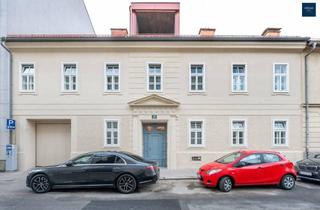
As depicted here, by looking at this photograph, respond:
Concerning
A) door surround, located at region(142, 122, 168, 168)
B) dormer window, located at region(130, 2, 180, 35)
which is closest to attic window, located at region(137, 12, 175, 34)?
dormer window, located at region(130, 2, 180, 35)

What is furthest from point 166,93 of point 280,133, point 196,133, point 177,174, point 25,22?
point 25,22

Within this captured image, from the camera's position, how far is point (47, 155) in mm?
13141

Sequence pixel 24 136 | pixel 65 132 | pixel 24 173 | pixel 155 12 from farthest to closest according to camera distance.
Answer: pixel 155 12, pixel 65 132, pixel 24 136, pixel 24 173

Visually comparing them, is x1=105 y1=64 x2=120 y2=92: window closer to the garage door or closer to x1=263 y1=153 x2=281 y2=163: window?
the garage door

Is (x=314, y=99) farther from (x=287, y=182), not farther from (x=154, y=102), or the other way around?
(x=154, y=102)

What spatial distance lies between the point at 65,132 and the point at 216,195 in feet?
30.5

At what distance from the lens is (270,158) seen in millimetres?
8617

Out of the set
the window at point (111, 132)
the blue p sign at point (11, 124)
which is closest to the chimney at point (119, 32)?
the window at point (111, 132)

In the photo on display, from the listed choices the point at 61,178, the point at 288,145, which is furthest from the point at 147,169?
the point at 288,145

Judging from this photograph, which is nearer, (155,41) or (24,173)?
(24,173)

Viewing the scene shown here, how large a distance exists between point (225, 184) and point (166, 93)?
6.02 metres

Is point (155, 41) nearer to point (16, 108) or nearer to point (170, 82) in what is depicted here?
point (170, 82)

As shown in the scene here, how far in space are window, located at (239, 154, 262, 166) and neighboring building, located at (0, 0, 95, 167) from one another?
38.6 feet
